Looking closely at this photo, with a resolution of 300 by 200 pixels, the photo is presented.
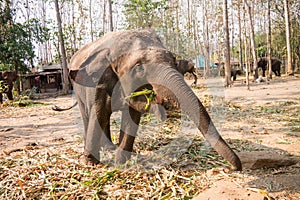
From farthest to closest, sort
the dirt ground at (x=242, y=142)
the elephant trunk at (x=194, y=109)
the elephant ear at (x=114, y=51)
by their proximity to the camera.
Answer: the elephant ear at (x=114, y=51) < the dirt ground at (x=242, y=142) < the elephant trunk at (x=194, y=109)

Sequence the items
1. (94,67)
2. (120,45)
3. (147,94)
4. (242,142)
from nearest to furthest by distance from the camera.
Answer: (147,94)
(120,45)
(94,67)
(242,142)

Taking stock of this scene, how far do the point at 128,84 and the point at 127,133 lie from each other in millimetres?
772

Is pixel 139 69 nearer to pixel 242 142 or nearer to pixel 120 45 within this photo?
pixel 120 45

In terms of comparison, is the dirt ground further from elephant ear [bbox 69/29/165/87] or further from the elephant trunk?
elephant ear [bbox 69/29/165/87]

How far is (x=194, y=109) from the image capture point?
2.66 meters

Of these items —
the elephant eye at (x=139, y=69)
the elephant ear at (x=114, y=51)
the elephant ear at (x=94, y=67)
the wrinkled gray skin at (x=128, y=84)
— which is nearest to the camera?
the wrinkled gray skin at (x=128, y=84)

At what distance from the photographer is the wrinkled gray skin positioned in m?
2.75

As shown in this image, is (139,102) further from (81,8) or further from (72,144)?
(81,8)

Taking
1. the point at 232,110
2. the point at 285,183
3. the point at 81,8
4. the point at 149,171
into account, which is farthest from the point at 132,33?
the point at 81,8

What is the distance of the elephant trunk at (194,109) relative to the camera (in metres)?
2.49

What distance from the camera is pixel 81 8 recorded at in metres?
36.1

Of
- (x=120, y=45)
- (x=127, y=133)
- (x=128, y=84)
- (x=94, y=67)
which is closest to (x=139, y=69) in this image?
(x=128, y=84)

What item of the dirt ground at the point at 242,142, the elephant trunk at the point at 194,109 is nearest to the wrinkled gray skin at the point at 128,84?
the elephant trunk at the point at 194,109

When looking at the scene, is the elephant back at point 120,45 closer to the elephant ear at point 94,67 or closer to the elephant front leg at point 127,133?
the elephant ear at point 94,67
